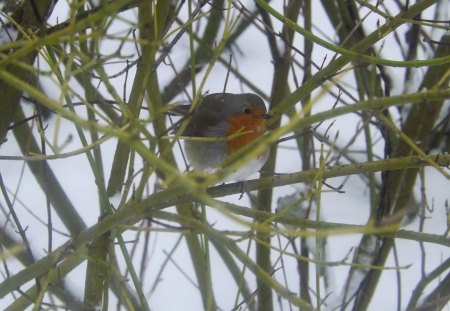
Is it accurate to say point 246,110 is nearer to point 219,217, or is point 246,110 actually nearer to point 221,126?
point 221,126

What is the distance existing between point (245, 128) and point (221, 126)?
0.33ft

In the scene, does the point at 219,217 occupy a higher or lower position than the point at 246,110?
higher

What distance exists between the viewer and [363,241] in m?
3.55

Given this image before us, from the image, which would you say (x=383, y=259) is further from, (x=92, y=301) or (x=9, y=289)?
(x=9, y=289)

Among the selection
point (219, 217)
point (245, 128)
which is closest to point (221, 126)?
point (245, 128)

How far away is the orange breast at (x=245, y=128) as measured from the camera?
2979 mm

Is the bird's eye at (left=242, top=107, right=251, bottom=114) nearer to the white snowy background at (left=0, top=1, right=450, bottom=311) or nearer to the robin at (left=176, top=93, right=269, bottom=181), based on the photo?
the robin at (left=176, top=93, right=269, bottom=181)

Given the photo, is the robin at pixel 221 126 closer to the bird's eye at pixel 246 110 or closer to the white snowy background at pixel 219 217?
the bird's eye at pixel 246 110

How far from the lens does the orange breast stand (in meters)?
2.98

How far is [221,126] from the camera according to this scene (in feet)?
10.1

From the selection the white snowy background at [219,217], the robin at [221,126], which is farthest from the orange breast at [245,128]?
the white snowy background at [219,217]

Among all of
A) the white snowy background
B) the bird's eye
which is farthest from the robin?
the white snowy background

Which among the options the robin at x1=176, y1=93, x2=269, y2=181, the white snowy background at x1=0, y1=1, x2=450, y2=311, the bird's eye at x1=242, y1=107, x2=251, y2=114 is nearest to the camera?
the robin at x1=176, y1=93, x2=269, y2=181

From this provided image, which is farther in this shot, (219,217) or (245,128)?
(219,217)
